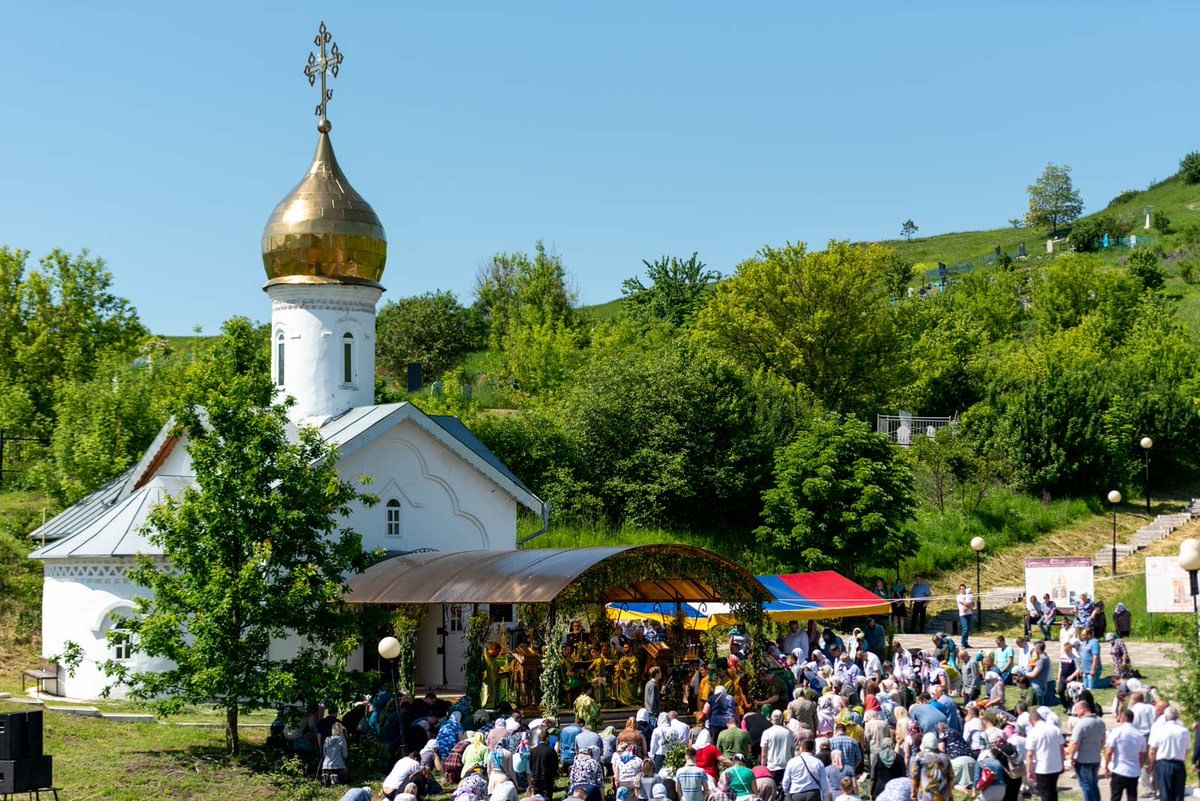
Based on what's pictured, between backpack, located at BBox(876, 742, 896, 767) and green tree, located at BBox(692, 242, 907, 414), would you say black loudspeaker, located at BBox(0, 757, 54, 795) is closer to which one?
backpack, located at BBox(876, 742, 896, 767)

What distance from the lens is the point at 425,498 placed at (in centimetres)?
3116

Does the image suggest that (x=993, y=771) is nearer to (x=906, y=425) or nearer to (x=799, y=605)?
(x=799, y=605)

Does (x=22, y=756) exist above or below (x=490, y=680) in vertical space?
below

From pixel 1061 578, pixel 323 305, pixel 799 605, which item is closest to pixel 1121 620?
pixel 1061 578

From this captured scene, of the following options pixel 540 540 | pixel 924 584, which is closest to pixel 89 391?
pixel 540 540

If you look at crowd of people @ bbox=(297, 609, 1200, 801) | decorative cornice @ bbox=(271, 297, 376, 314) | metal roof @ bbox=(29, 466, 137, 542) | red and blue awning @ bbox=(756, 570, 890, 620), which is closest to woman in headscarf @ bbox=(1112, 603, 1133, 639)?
red and blue awning @ bbox=(756, 570, 890, 620)

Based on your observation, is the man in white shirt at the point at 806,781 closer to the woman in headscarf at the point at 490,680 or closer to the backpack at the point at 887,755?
the backpack at the point at 887,755

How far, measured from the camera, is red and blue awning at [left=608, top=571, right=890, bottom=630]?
97.0 ft

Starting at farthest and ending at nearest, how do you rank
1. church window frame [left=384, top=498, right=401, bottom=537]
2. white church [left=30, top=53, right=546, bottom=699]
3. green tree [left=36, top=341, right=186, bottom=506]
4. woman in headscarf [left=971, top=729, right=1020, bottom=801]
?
green tree [left=36, top=341, right=186, bottom=506], church window frame [left=384, top=498, right=401, bottom=537], white church [left=30, top=53, right=546, bottom=699], woman in headscarf [left=971, top=729, right=1020, bottom=801]

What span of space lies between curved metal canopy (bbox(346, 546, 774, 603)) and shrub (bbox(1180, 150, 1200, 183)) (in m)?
113

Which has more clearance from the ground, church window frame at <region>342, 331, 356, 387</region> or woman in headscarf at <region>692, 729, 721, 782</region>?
church window frame at <region>342, 331, 356, 387</region>

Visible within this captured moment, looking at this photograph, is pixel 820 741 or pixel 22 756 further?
pixel 22 756

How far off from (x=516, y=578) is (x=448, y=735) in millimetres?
3139

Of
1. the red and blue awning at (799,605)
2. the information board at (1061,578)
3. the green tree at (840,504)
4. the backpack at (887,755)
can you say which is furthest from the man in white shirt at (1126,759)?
the green tree at (840,504)
